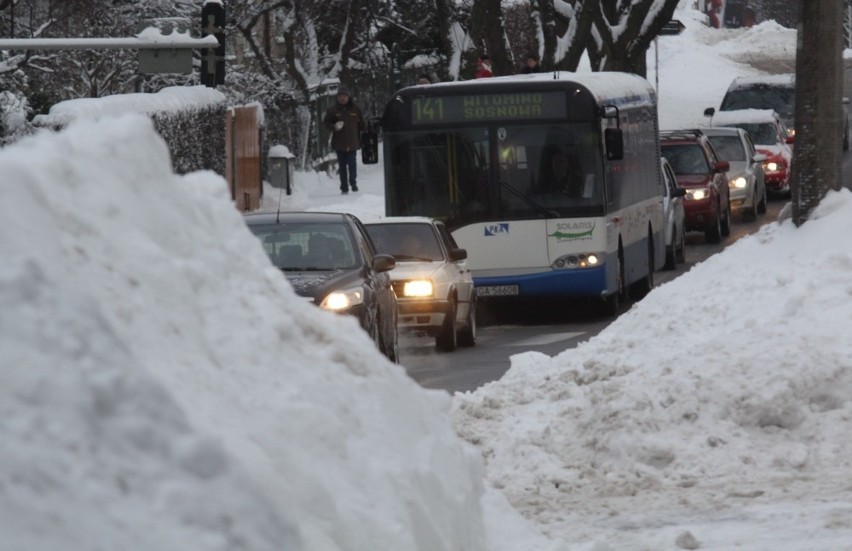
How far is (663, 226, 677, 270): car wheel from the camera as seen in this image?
86.5 ft

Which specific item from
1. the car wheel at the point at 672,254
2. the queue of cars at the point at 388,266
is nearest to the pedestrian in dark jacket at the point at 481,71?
the queue of cars at the point at 388,266

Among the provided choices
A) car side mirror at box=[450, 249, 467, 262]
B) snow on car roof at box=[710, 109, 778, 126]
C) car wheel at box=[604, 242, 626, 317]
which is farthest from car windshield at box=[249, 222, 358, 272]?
snow on car roof at box=[710, 109, 778, 126]

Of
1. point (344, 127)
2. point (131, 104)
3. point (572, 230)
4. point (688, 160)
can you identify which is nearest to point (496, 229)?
point (572, 230)

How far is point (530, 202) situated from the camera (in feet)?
65.7

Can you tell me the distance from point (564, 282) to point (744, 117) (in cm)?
2114

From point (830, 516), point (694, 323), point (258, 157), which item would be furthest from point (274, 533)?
point (258, 157)

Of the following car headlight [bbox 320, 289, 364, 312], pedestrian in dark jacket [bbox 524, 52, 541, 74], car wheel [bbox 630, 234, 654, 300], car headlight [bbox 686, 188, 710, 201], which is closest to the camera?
car headlight [bbox 320, 289, 364, 312]

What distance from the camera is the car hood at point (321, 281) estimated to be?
13.6m

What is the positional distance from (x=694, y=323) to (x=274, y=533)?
767 centimetres

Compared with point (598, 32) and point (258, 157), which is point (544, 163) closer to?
point (258, 157)

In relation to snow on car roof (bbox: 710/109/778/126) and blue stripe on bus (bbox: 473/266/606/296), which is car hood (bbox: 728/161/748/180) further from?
blue stripe on bus (bbox: 473/266/606/296)

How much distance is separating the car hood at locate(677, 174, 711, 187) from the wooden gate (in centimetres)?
773

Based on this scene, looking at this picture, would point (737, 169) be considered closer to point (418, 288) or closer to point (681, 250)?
point (681, 250)

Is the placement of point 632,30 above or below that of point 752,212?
above
